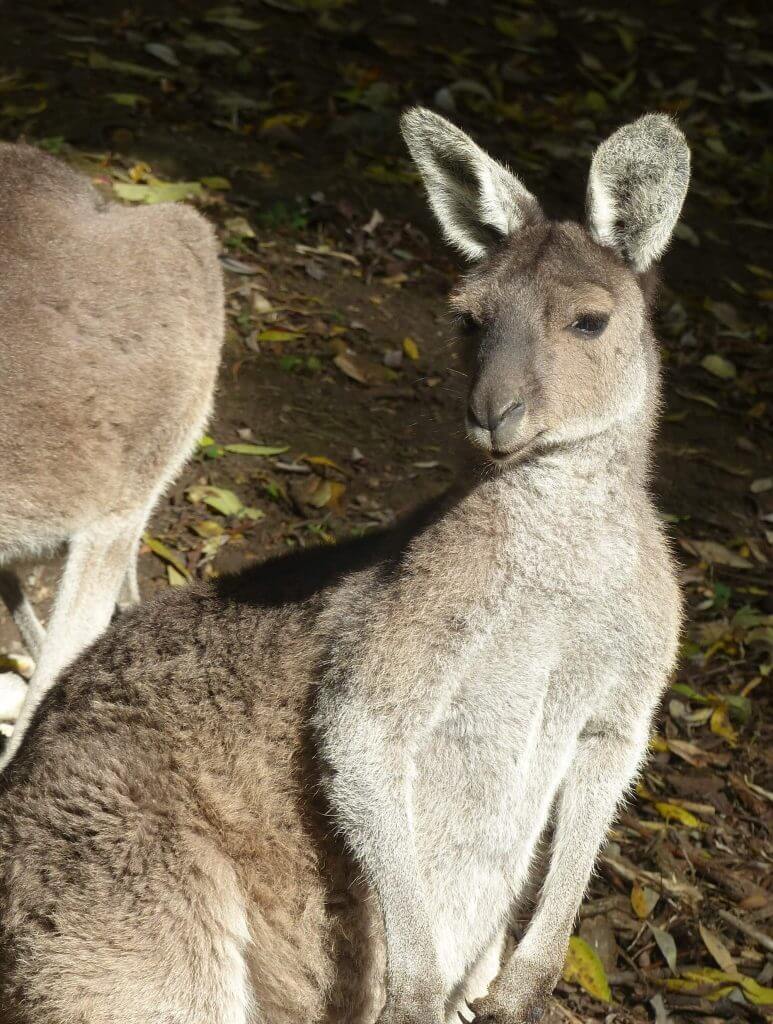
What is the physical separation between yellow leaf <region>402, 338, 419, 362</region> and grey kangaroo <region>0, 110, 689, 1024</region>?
255cm

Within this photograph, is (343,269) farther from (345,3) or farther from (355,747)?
(355,747)

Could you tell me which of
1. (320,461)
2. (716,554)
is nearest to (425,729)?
(320,461)

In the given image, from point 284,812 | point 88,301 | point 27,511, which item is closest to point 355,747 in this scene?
point 284,812

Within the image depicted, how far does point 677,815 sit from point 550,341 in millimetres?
1881

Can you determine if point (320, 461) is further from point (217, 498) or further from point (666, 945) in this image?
point (666, 945)

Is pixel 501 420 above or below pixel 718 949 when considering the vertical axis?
above

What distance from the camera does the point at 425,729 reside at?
2.50 meters

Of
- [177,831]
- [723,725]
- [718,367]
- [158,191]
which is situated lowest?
[718,367]

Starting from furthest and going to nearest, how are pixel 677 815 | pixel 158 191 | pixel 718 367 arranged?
pixel 718 367
pixel 158 191
pixel 677 815

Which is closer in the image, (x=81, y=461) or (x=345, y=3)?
(x=81, y=461)

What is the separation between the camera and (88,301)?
3.47 meters

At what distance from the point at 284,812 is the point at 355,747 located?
0.71 feet

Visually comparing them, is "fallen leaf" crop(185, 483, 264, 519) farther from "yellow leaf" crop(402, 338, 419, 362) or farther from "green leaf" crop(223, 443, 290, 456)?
"yellow leaf" crop(402, 338, 419, 362)

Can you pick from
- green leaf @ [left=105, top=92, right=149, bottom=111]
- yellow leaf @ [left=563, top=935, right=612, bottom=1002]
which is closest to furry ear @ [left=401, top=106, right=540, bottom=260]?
yellow leaf @ [left=563, top=935, right=612, bottom=1002]
